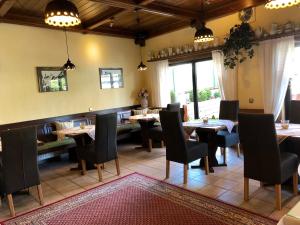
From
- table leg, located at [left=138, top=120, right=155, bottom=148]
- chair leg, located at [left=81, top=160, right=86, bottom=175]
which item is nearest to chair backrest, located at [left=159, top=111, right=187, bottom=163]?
chair leg, located at [left=81, top=160, right=86, bottom=175]

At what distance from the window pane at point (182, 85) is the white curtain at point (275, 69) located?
1.91 meters

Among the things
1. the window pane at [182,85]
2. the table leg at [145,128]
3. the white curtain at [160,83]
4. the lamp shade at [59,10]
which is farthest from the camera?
the white curtain at [160,83]

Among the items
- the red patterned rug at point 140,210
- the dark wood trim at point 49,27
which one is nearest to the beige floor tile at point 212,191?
the red patterned rug at point 140,210

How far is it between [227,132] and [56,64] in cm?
390

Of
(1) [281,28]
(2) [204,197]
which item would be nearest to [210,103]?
(1) [281,28]

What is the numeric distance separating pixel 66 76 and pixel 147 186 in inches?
135

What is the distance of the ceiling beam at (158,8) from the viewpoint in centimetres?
413

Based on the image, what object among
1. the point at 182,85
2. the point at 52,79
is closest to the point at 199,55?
the point at 182,85

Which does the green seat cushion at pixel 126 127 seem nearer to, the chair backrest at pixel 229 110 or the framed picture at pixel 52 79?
the framed picture at pixel 52 79

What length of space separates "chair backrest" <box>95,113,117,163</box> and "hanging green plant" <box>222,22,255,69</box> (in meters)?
2.59

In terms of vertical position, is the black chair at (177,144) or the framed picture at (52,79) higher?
the framed picture at (52,79)

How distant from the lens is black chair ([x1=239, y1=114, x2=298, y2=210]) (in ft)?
8.12

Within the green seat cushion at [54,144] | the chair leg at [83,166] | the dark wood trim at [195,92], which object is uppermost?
the dark wood trim at [195,92]

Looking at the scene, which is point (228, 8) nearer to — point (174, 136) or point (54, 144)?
point (174, 136)
